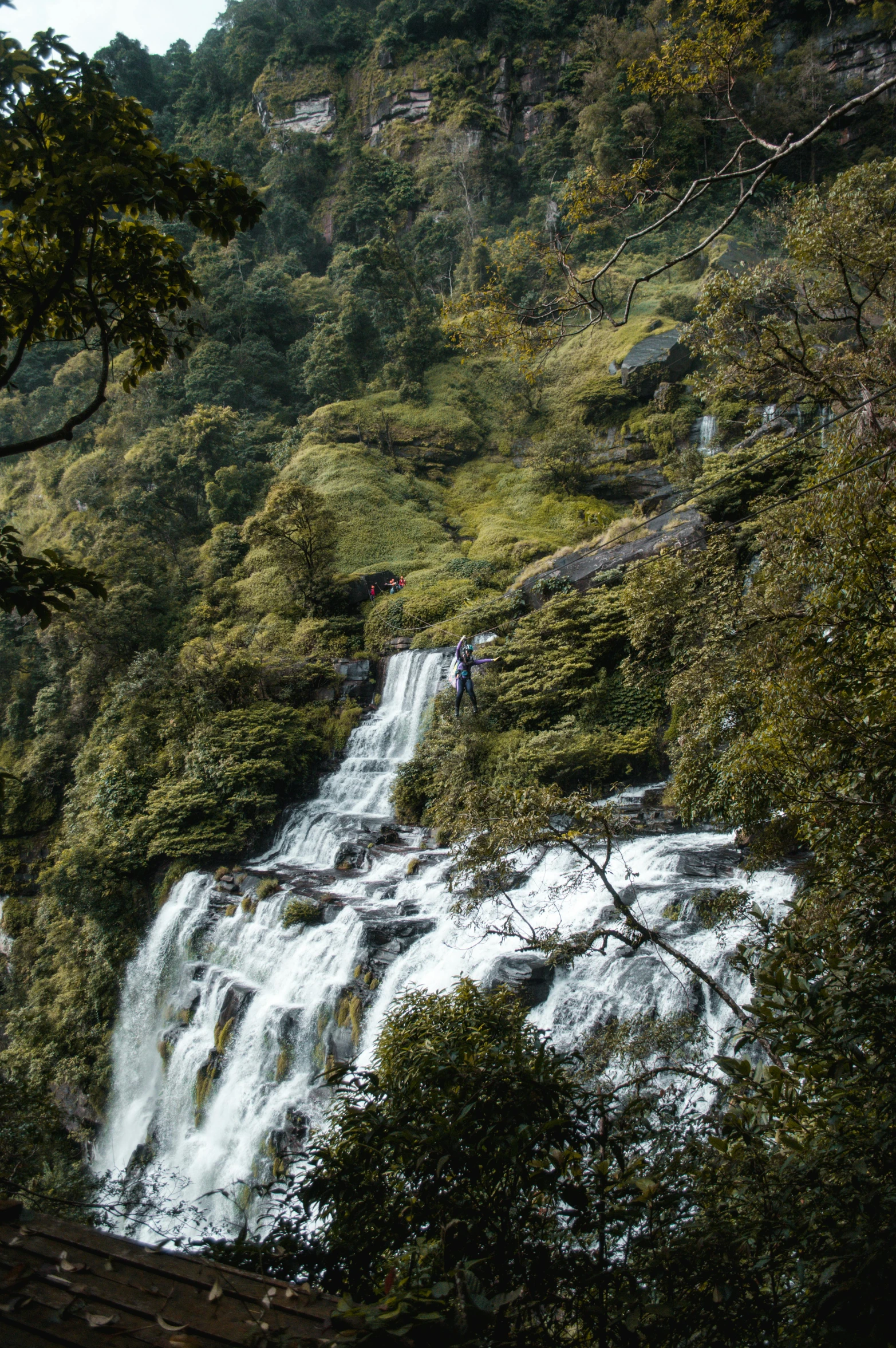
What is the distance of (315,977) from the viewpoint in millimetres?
10047

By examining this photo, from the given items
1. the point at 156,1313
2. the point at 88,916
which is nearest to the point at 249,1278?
the point at 156,1313

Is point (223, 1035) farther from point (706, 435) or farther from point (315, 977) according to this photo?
point (706, 435)

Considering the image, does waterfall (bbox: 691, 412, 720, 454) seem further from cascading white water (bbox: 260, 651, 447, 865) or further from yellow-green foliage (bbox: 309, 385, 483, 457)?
cascading white water (bbox: 260, 651, 447, 865)

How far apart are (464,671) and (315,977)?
222 inches

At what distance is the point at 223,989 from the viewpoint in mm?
10836

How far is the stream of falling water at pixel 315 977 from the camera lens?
24.8ft

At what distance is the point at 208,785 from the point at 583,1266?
1361 centimetres

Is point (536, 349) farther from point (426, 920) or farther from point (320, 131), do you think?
point (320, 131)

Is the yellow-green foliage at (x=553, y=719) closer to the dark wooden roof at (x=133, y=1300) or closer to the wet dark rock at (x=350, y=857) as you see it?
the wet dark rock at (x=350, y=857)

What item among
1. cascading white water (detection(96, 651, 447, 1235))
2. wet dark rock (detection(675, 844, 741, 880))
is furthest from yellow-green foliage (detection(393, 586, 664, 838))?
wet dark rock (detection(675, 844, 741, 880))

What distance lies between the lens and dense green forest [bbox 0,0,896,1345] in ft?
7.99

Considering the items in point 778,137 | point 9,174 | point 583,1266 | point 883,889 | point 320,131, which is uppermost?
point 320,131

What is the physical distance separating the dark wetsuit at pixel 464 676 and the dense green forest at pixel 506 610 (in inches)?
15.3

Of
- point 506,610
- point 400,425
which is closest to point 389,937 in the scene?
point 506,610
